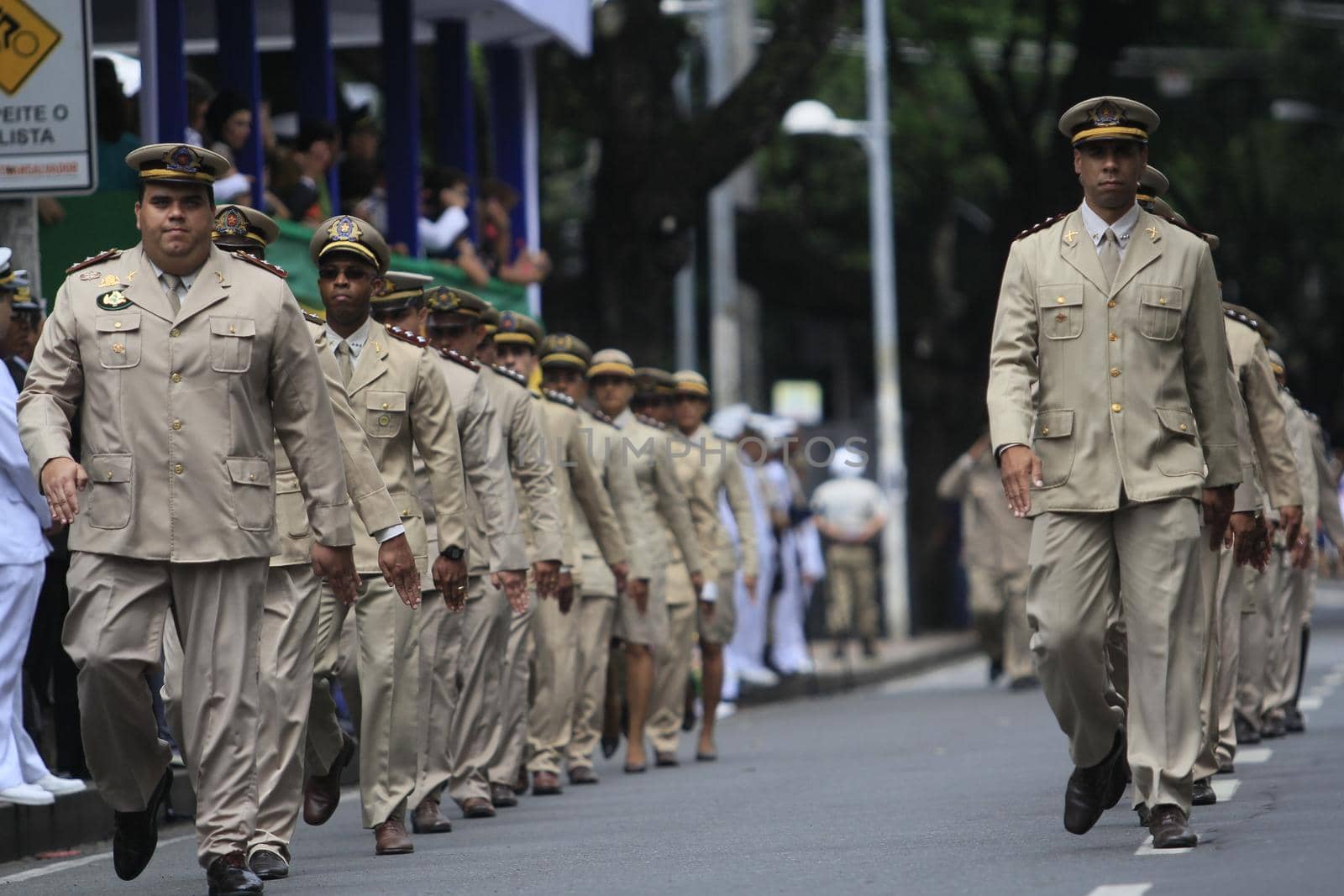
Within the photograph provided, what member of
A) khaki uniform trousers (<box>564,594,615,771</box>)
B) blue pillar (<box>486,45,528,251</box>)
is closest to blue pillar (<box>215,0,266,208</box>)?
khaki uniform trousers (<box>564,594,615,771</box>)

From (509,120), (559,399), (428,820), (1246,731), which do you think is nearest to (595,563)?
(559,399)

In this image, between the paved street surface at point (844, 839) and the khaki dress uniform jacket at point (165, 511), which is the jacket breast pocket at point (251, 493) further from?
the paved street surface at point (844, 839)

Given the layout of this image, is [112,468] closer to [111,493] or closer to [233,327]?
[111,493]

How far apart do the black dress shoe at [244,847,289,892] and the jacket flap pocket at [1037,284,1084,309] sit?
119 inches

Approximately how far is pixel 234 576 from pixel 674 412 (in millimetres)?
8712

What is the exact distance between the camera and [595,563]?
1362 centimetres

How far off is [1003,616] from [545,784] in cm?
920

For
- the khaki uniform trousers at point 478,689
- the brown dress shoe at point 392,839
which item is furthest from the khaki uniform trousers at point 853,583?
the brown dress shoe at point 392,839

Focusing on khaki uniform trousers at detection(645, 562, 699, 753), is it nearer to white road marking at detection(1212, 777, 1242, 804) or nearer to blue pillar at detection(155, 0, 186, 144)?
blue pillar at detection(155, 0, 186, 144)

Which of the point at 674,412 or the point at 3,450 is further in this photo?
the point at 674,412

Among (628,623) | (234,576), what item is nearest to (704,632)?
(628,623)

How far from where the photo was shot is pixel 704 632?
15172 mm

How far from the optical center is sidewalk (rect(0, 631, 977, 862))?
1016 centimetres

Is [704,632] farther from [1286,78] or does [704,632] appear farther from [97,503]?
[1286,78]
